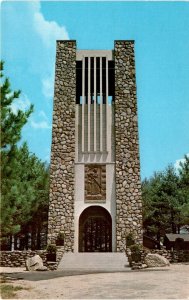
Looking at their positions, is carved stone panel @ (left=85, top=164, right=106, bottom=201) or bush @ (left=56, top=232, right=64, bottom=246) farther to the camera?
carved stone panel @ (left=85, top=164, right=106, bottom=201)

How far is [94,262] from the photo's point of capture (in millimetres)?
18531

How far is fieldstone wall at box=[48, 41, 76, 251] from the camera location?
22172 mm

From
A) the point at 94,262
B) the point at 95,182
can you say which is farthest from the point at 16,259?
the point at 95,182

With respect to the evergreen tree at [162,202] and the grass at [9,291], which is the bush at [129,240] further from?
the evergreen tree at [162,202]

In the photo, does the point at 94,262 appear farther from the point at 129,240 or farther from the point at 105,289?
the point at 105,289

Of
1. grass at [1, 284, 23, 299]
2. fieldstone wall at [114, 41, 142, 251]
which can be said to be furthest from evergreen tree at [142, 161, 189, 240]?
grass at [1, 284, 23, 299]

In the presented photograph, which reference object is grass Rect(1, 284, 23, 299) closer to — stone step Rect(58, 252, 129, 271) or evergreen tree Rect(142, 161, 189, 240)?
stone step Rect(58, 252, 129, 271)

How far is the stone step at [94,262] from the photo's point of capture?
17.9 meters

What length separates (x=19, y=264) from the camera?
814 inches

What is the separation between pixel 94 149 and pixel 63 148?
1.85 m

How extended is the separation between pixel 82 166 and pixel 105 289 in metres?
13.1

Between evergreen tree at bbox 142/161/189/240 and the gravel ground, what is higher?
evergreen tree at bbox 142/161/189/240

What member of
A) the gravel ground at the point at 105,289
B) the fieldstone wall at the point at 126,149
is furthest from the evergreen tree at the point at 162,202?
the gravel ground at the point at 105,289

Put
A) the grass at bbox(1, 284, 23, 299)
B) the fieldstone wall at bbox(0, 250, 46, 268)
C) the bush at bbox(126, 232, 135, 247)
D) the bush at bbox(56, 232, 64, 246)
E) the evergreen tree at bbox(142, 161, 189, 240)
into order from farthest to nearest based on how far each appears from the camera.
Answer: the evergreen tree at bbox(142, 161, 189, 240) → the bush at bbox(56, 232, 64, 246) → the bush at bbox(126, 232, 135, 247) → the fieldstone wall at bbox(0, 250, 46, 268) → the grass at bbox(1, 284, 23, 299)
